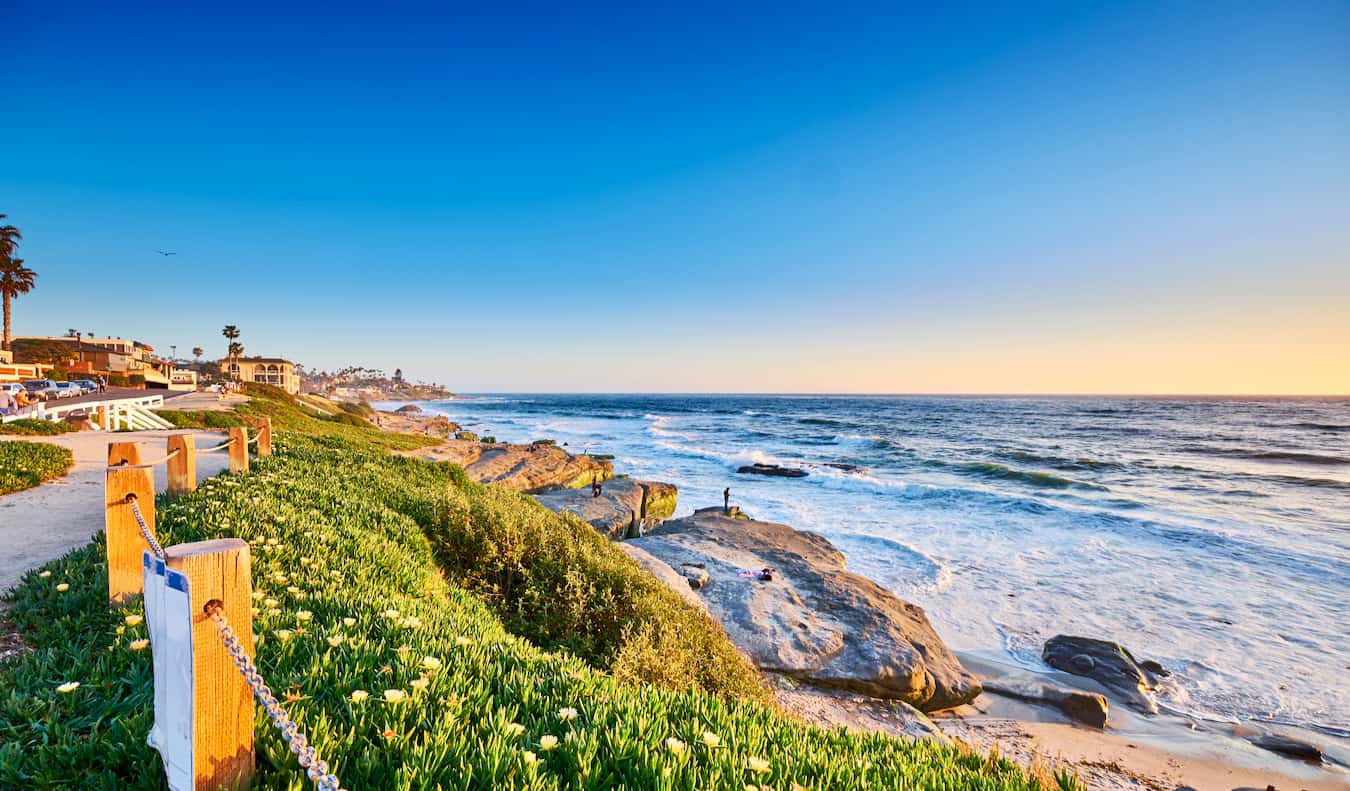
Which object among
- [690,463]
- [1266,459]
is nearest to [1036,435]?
[1266,459]

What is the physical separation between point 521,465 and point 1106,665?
22.3m

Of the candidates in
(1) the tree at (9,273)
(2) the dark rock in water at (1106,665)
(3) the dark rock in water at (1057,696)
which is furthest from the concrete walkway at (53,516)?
(1) the tree at (9,273)

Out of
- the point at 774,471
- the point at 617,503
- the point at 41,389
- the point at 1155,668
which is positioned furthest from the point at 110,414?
the point at 1155,668

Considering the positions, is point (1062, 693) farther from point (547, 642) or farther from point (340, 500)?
point (340, 500)

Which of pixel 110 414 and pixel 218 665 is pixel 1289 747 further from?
pixel 110 414

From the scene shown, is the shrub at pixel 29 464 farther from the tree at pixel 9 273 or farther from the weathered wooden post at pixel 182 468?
the tree at pixel 9 273

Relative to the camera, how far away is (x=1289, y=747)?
8141 millimetres

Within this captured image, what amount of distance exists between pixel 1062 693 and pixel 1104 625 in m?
4.70

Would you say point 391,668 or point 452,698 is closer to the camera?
point 452,698

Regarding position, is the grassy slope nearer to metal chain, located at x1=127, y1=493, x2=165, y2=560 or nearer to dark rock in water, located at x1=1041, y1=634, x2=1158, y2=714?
metal chain, located at x1=127, y1=493, x2=165, y2=560

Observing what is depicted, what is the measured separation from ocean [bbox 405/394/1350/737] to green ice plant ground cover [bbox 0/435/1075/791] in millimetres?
10318

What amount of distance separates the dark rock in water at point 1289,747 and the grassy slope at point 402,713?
860 centimetres

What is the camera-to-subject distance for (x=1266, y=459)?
3816 centimetres

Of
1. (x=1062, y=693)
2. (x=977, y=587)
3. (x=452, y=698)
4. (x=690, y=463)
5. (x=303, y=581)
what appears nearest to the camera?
(x=452, y=698)
